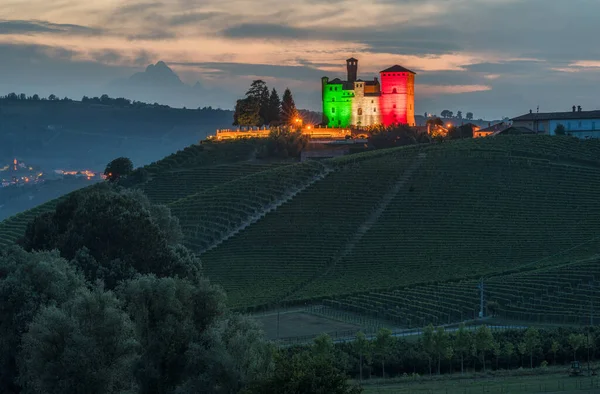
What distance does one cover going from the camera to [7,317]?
45000mm

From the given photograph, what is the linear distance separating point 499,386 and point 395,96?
94.0 metres

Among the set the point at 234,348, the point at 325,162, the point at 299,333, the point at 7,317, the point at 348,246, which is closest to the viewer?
the point at 234,348

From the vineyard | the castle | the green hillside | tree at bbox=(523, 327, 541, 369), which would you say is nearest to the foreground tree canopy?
tree at bbox=(523, 327, 541, 369)

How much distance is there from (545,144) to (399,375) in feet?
220

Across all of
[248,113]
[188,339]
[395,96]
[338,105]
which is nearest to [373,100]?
[395,96]

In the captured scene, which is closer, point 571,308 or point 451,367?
point 451,367

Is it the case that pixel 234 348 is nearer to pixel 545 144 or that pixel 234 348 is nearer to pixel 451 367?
pixel 451 367

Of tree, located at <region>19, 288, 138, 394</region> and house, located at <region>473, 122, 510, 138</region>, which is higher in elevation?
house, located at <region>473, 122, 510, 138</region>

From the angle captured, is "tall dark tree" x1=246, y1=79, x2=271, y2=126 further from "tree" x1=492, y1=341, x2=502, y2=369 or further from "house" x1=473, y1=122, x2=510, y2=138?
"tree" x1=492, y1=341, x2=502, y2=369

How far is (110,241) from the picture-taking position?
6069 centimetres

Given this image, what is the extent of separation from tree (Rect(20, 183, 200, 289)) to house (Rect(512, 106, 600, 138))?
7650 cm

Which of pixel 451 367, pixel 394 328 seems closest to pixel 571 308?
pixel 394 328

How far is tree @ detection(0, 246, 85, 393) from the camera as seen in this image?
43031mm

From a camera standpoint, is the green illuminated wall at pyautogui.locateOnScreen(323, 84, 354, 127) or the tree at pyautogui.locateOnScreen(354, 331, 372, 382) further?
the green illuminated wall at pyautogui.locateOnScreen(323, 84, 354, 127)
